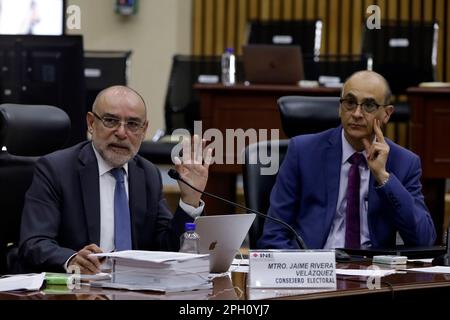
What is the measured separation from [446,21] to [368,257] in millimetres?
7354

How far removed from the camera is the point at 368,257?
3646 millimetres

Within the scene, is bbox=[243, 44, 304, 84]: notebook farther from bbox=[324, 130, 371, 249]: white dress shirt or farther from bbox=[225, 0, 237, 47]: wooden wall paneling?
bbox=[324, 130, 371, 249]: white dress shirt

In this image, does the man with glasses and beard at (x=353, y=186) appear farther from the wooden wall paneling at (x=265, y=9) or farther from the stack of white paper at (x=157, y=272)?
the wooden wall paneling at (x=265, y=9)

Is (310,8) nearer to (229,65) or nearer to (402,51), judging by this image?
(402,51)

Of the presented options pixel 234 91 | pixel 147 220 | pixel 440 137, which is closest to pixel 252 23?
pixel 234 91

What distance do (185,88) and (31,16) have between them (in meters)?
1.74

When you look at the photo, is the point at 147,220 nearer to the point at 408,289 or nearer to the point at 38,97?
the point at 408,289

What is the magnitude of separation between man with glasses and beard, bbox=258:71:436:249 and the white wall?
6582mm

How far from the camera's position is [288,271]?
2900 millimetres

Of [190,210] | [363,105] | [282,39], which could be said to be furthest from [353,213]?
[282,39]

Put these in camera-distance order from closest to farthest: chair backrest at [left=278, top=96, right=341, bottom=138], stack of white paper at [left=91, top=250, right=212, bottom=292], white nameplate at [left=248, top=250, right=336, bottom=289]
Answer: stack of white paper at [left=91, top=250, right=212, bottom=292], white nameplate at [left=248, top=250, right=336, bottom=289], chair backrest at [left=278, top=96, right=341, bottom=138]

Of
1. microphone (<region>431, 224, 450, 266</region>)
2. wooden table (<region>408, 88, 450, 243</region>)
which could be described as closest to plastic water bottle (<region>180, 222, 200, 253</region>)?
microphone (<region>431, 224, 450, 266</region>)

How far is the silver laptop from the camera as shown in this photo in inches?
121

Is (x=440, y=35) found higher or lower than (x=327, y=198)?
higher
